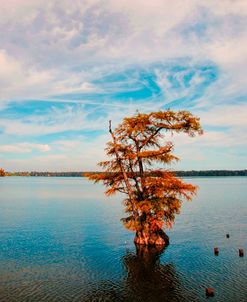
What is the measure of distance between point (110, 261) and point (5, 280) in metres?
11.7

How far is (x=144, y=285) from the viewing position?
28.6 meters

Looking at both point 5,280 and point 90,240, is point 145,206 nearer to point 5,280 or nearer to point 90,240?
point 90,240

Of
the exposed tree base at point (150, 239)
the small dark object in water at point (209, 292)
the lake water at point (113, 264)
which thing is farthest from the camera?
the exposed tree base at point (150, 239)

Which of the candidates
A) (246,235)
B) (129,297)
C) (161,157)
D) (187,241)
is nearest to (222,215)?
(246,235)

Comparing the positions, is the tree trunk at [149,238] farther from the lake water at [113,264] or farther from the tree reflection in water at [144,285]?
the tree reflection in water at [144,285]

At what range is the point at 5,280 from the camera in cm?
2934

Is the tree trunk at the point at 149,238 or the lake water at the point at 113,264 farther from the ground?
the tree trunk at the point at 149,238

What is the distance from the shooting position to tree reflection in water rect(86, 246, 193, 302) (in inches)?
1018

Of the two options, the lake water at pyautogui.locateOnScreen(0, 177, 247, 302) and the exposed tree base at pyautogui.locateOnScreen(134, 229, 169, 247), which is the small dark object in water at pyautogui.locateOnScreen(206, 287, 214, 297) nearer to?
the lake water at pyautogui.locateOnScreen(0, 177, 247, 302)

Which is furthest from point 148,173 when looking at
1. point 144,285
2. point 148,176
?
point 144,285

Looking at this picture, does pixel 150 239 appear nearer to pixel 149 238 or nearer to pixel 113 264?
pixel 149 238

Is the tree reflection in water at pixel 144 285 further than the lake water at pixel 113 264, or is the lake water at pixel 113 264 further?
the lake water at pixel 113 264

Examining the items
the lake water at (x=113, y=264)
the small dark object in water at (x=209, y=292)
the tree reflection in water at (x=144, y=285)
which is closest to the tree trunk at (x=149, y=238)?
the lake water at (x=113, y=264)

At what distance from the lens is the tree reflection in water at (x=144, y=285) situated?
2586cm
